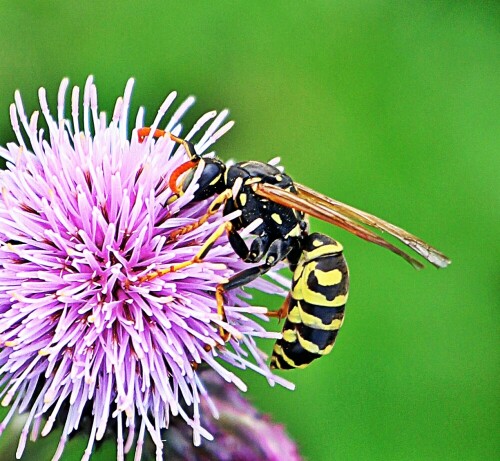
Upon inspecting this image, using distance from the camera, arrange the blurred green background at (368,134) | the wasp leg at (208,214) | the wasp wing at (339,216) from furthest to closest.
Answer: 1. the blurred green background at (368,134)
2. the wasp leg at (208,214)
3. the wasp wing at (339,216)

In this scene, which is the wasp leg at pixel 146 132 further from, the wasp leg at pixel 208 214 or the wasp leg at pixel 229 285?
the wasp leg at pixel 229 285

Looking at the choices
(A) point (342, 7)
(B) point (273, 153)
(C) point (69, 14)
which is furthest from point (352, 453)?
(C) point (69, 14)

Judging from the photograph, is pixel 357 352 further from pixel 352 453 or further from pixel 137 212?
pixel 137 212

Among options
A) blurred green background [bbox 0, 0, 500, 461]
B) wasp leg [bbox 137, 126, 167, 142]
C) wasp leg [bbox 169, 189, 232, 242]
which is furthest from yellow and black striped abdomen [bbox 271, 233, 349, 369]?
blurred green background [bbox 0, 0, 500, 461]

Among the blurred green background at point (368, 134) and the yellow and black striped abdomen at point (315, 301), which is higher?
the blurred green background at point (368, 134)

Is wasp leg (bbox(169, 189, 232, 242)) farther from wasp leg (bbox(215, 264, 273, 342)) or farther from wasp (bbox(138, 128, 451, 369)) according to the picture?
wasp leg (bbox(215, 264, 273, 342))

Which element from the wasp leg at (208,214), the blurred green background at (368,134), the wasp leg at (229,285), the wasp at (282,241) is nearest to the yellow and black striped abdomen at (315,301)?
the wasp at (282,241)
